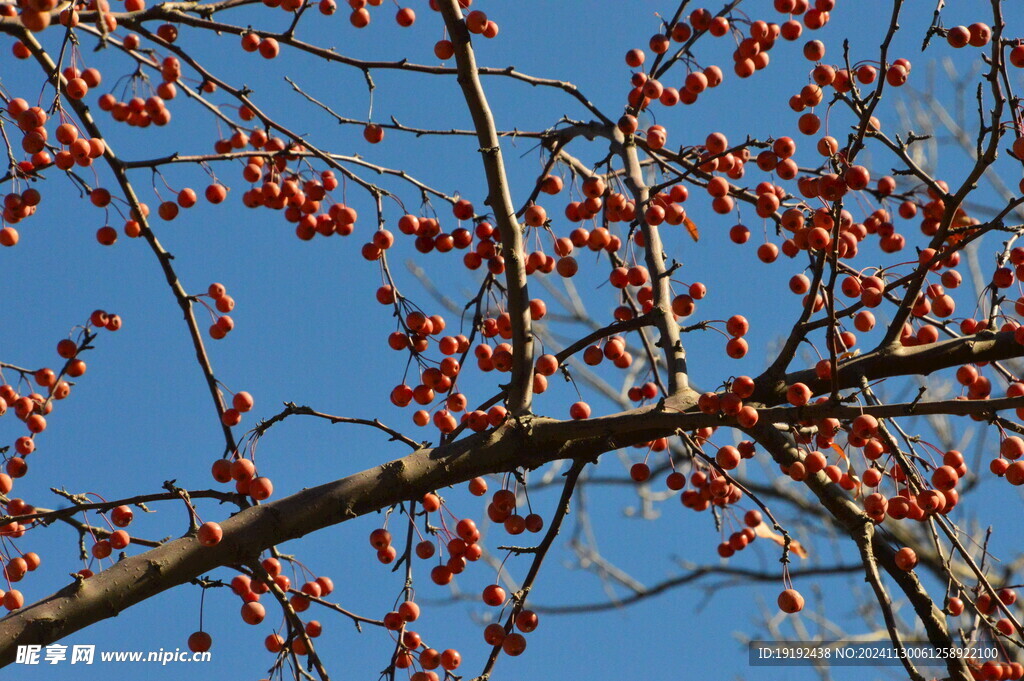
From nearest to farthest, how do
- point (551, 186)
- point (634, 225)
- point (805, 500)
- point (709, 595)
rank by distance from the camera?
1. point (634, 225)
2. point (551, 186)
3. point (709, 595)
4. point (805, 500)

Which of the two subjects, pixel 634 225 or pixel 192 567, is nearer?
pixel 192 567

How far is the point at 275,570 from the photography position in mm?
3648

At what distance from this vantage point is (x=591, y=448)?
9.65 ft

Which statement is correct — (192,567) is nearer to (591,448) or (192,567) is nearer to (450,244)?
(591,448)

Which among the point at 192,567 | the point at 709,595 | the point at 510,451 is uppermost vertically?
the point at 709,595

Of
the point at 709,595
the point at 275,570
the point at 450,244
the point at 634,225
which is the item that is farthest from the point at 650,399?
the point at 709,595

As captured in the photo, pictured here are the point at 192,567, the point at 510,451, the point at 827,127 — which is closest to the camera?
the point at 192,567

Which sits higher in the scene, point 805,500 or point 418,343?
point 805,500

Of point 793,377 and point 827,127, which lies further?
point 827,127

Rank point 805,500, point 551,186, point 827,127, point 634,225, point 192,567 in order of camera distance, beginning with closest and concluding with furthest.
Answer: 1. point 192,567
2. point 827,127
3. point 634,225
4. point 551,186
5. point 805,500

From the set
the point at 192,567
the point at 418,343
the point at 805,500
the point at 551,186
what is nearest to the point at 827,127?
the point at 551,186

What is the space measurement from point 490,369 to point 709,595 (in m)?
6.37

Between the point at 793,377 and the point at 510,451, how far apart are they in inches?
32.8

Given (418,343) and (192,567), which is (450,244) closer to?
(418,343)
